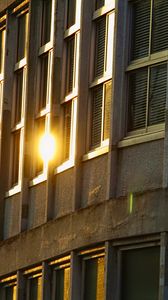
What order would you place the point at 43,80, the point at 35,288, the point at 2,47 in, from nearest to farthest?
the point at 35,288 < the point at 43,80 < the point at 2,47

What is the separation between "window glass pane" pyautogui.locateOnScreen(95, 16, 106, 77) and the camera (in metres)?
24.9

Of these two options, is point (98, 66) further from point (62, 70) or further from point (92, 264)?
point (92, 264)

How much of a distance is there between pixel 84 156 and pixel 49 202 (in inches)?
76.9

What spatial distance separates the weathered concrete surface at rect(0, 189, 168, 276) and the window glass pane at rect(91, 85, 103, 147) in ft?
4.25

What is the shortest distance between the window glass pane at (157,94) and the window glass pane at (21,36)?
7.06 meters

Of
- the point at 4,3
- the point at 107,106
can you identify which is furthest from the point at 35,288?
the point at 4,3

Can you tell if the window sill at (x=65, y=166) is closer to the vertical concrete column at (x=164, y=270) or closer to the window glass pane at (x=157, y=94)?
the window glass pane at (x=157, y=94)

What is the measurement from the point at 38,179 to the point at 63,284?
8.72 feet

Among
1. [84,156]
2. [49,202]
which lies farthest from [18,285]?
[84,156]

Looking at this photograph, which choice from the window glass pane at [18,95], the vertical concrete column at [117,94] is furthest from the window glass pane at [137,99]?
the window glass pane at [18,95]

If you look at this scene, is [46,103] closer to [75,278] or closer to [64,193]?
[64,193]

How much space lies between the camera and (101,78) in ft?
81.1

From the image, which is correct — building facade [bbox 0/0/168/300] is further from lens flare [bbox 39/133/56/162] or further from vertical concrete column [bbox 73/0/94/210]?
lens flare [bbox 39/133/56/162]

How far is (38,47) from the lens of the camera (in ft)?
93.7
